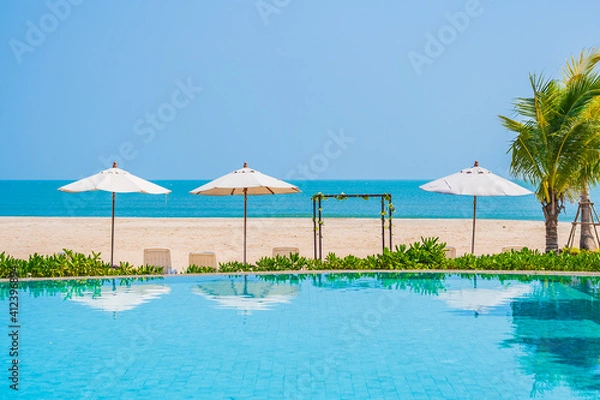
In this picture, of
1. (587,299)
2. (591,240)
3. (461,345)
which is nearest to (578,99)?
(591,240)

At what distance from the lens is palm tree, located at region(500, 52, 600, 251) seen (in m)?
16.7

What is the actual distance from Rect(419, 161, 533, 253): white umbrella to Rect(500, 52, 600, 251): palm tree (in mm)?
719

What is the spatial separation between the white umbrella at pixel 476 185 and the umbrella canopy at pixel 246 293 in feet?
14.6

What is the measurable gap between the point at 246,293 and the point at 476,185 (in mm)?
6076

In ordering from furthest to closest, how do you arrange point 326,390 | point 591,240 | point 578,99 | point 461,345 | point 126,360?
1. point 591,240
2. point 578,99
3. point 461,345
4. point 126,360
5. point 326,390

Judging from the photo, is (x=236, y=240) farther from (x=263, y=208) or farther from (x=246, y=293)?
(x=263, y=208)

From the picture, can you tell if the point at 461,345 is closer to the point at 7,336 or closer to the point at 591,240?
the point at 7,336

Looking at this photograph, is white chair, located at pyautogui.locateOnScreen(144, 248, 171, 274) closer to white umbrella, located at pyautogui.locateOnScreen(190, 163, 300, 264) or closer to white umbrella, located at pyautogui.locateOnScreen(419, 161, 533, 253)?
white umbrella, located at pyautogui.locateOnScreen(190, 163, 300, 264)

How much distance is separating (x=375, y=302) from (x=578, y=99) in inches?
294

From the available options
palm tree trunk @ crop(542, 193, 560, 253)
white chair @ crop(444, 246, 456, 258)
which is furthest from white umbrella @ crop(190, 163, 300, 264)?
palm tree trunk @ crop(542, 193, 560, 253)

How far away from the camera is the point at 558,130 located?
1709 cm

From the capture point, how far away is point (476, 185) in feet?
55.6

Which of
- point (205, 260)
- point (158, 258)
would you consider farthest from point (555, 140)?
point (158, 258)

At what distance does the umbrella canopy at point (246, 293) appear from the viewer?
12969 millimetres
